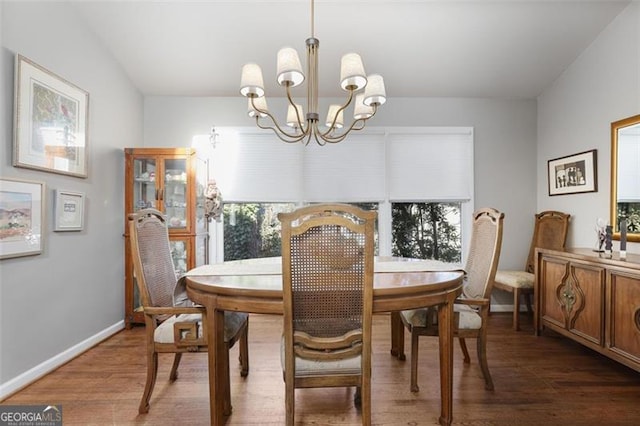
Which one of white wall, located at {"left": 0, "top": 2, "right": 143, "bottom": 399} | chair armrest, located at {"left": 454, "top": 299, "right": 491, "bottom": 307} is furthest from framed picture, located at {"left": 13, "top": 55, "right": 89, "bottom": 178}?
chair armrest, located at {"left": 454, "top": 299, "right": 491, "bottom": 307}

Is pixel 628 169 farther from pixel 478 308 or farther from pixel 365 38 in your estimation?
pixel 365 38

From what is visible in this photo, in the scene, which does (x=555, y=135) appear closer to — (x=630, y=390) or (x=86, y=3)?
(x=630, y=390)

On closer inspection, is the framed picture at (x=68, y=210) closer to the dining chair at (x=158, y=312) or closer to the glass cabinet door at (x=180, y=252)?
the glass cabinet door at (x=180, y=252)

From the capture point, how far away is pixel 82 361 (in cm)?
246

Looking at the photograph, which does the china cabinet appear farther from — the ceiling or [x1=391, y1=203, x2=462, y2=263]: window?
[x1=391, y1=203, x2=462, y2=263]: window

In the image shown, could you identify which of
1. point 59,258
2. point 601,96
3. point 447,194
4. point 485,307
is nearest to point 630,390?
point 485,307

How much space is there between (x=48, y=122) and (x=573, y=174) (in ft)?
15.3

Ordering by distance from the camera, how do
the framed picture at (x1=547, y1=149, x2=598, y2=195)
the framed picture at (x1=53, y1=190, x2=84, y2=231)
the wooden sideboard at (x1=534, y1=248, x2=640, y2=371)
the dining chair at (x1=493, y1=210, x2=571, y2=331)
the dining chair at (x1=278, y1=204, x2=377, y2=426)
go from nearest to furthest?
the dining chair at (x1=278, y1=204, x2=377, y2=426) → the wooden sideboard at (x1=534, y1=248, x2=640, y2=371) → the framed picture at (x1=53, y1=190, x2=84, y2=231) → the framed picture at (x1=547, y1=149, x2=598, y2=195) → the dining chair at (x1=493, y1=210, x2=571, y2=331)

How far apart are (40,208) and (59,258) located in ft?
1.39

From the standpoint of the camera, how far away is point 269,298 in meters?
1.44

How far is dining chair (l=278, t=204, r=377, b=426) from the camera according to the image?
1.32 metres

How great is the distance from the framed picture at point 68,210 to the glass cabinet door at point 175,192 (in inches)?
30.3

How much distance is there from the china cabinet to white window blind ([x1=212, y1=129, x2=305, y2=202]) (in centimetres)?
39

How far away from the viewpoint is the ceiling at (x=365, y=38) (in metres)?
2.67
